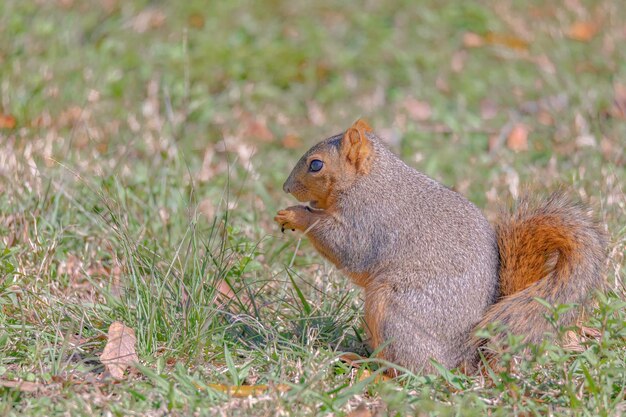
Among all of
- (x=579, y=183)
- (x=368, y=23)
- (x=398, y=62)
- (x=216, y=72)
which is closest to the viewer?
(x=579, y=183)

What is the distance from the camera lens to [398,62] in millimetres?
7109

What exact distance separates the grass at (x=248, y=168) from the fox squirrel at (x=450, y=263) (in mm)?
125

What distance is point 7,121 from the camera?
5.31 metres

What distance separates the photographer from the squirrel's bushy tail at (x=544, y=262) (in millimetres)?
3213

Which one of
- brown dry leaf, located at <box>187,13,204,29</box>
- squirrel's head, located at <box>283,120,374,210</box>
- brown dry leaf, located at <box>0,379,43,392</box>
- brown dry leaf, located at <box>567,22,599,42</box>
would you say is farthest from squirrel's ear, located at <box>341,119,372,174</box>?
brown dry leaf, located at <box>567,22,599,42</box>

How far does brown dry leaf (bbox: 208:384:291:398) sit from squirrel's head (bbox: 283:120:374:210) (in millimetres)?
835

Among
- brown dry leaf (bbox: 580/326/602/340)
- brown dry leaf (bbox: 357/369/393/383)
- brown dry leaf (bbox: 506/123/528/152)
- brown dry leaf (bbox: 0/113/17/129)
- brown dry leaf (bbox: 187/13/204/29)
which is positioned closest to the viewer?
brown dry leaf (bbox: 357/369/393/383)

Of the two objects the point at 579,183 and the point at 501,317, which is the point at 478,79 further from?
the point at 501,317

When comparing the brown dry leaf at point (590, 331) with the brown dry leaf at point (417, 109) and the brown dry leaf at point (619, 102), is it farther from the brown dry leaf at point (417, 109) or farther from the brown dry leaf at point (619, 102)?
the brown dry leaf at point (417, 109)

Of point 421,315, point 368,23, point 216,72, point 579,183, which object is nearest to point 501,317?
point 421,315

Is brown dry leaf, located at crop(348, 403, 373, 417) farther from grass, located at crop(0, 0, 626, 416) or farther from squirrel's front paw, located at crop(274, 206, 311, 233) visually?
squirrel's front paw, located at crop(274, 206, 311, 233)

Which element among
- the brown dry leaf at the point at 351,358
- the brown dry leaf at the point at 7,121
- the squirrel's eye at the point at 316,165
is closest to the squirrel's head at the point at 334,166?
the squirrel's eye at the point at 316,165

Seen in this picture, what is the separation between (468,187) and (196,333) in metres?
2.42

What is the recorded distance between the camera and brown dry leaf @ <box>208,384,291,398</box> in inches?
121
